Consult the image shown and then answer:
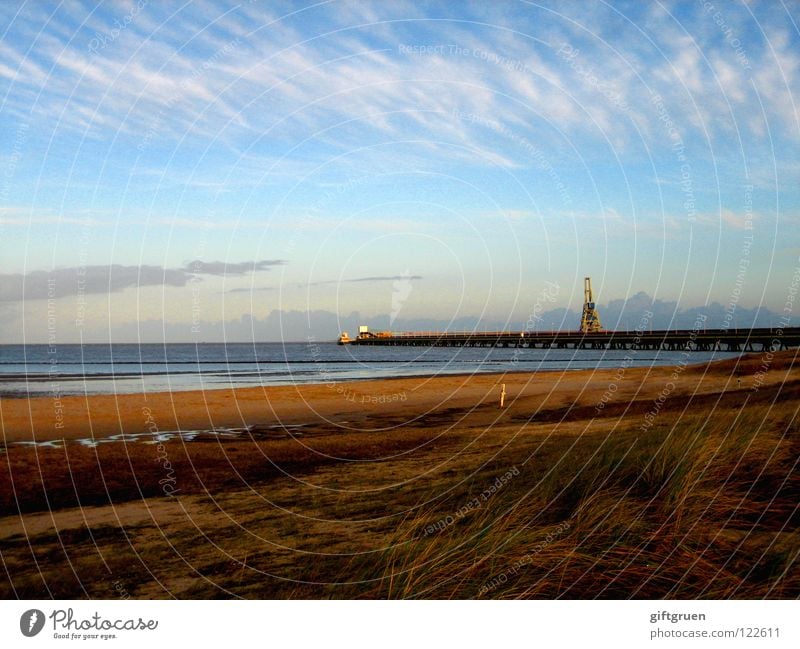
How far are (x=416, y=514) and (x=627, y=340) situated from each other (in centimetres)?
10911

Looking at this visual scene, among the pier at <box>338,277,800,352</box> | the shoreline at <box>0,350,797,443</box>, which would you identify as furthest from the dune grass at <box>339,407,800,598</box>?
the pier at <box>338,277,800,352</box>

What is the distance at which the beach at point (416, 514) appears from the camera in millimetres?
5824

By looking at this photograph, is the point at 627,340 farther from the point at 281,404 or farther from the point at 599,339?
the point at 281,404

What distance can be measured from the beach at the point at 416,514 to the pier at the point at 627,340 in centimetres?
6255

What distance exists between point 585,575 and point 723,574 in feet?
3.96

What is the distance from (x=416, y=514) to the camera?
8.46 m

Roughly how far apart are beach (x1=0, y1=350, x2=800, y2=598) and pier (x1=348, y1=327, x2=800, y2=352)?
62550 mm

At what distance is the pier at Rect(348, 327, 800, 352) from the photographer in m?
91.0

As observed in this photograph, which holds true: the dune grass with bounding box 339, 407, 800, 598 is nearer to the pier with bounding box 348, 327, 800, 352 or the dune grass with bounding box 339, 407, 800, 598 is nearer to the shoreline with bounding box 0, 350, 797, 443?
the shoreline with bounding box 0, 350, 797, 443

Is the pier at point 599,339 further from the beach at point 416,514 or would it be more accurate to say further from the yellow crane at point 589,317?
the beach at point 416,514

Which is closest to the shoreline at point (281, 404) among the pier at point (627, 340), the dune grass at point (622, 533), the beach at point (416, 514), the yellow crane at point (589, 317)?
the beach at point (416, 514)

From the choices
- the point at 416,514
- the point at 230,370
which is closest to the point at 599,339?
the point at 230,370
